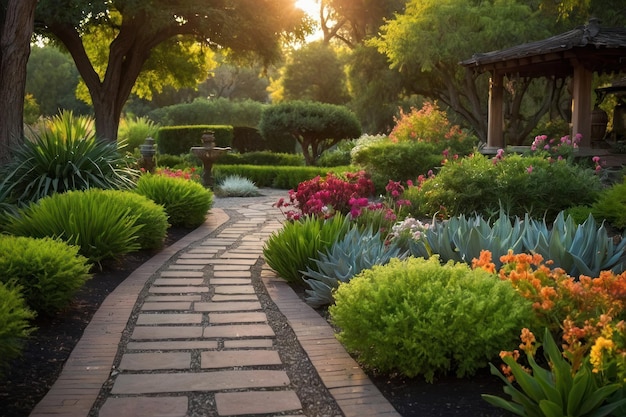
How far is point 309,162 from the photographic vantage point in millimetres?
21969

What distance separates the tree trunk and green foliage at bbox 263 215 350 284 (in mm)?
4634

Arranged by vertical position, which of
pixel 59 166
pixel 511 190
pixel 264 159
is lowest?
pixel 264 159

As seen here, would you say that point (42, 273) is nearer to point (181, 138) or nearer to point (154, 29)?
point (154, 29)

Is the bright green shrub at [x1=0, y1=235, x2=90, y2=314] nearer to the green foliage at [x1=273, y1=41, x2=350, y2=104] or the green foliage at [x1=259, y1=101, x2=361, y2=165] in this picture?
the green foliage at [x1=259, y1=101, x2=361, y2=165]

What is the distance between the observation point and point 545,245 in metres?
4.53

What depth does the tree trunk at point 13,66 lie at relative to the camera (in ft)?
28.1

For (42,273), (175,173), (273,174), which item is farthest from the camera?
(273,174)

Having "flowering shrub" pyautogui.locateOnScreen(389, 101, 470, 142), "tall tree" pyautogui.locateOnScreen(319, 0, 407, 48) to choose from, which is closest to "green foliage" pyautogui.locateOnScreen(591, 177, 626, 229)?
"flowering shrub" pyautogui.locateOnScreen(389, 101, 470, 142)

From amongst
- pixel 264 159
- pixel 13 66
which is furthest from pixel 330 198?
pixel 264 159

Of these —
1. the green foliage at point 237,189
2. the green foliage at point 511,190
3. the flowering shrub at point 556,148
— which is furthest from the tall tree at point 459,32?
the green foliage at point 511,190

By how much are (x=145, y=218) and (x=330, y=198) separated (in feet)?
6.68

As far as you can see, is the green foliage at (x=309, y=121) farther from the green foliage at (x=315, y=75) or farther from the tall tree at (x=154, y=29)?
the green foliage at (x=315, y=75)

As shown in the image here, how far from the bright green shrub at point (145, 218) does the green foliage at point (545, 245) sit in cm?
327

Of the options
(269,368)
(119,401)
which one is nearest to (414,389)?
(269,368)
